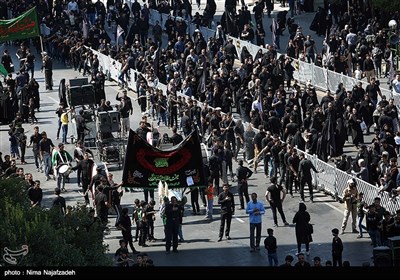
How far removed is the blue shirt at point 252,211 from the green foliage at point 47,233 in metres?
4.37

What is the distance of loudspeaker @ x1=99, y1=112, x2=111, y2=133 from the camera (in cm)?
4009

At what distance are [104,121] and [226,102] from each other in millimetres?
5456

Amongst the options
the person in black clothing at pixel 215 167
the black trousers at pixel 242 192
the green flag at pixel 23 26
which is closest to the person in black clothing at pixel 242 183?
the black trousers at pixel 242 192

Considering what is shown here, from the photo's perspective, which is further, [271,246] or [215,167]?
[215,167]

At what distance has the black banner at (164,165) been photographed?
28.2 metres

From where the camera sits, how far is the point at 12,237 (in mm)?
23953

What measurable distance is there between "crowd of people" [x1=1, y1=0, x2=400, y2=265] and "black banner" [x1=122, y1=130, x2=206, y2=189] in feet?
9.77

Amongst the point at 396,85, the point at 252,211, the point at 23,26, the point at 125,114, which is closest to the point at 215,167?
the point at 252,211

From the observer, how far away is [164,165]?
2822 cm

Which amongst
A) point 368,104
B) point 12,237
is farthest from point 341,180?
point 12,237

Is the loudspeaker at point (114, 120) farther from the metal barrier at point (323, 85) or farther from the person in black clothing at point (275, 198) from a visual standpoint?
the person in black clothing at point (275, 198)

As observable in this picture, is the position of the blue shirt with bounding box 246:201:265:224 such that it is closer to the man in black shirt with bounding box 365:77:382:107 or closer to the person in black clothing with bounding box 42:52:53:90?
the man in black shirt with bounding box 365:77:382:107

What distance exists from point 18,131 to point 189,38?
14.4 meters

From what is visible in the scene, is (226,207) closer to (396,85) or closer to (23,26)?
(396,85)
